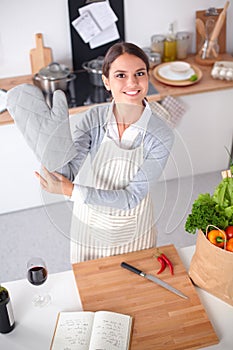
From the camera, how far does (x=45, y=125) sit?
1.31 m

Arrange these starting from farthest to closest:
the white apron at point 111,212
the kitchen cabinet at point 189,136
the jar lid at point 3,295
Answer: the kitchen cabinet at point 189,136 < the jar lid at point 3,295 < the white apron at point 111,212

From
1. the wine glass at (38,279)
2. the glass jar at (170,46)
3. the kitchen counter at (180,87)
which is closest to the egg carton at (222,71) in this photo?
the kitchen counter at (180,87)

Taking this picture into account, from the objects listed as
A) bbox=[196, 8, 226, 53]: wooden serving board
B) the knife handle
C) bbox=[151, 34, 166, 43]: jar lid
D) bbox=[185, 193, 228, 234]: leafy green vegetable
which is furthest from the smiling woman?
bbox=[196, 8, 226, 53]: wooden serving board

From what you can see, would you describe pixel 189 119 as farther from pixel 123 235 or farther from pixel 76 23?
pixel 123 235

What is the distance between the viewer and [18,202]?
9.71 feet

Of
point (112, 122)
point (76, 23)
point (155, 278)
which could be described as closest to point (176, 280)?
point (155, 278)

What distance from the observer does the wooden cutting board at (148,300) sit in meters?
1.49

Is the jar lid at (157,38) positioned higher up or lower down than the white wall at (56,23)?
lower down

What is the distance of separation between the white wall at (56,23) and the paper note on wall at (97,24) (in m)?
0.07

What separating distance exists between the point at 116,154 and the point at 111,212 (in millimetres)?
190

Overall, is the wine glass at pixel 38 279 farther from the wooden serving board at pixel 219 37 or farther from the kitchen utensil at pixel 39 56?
the wooden serving board at pixel 219 37

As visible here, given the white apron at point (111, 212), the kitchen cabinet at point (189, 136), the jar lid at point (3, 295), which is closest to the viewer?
the white apron at point (111, 212)

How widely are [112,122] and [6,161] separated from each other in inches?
59.8

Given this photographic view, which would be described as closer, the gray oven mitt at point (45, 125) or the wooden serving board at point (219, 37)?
the gray oven mitt at point (45, 125)
